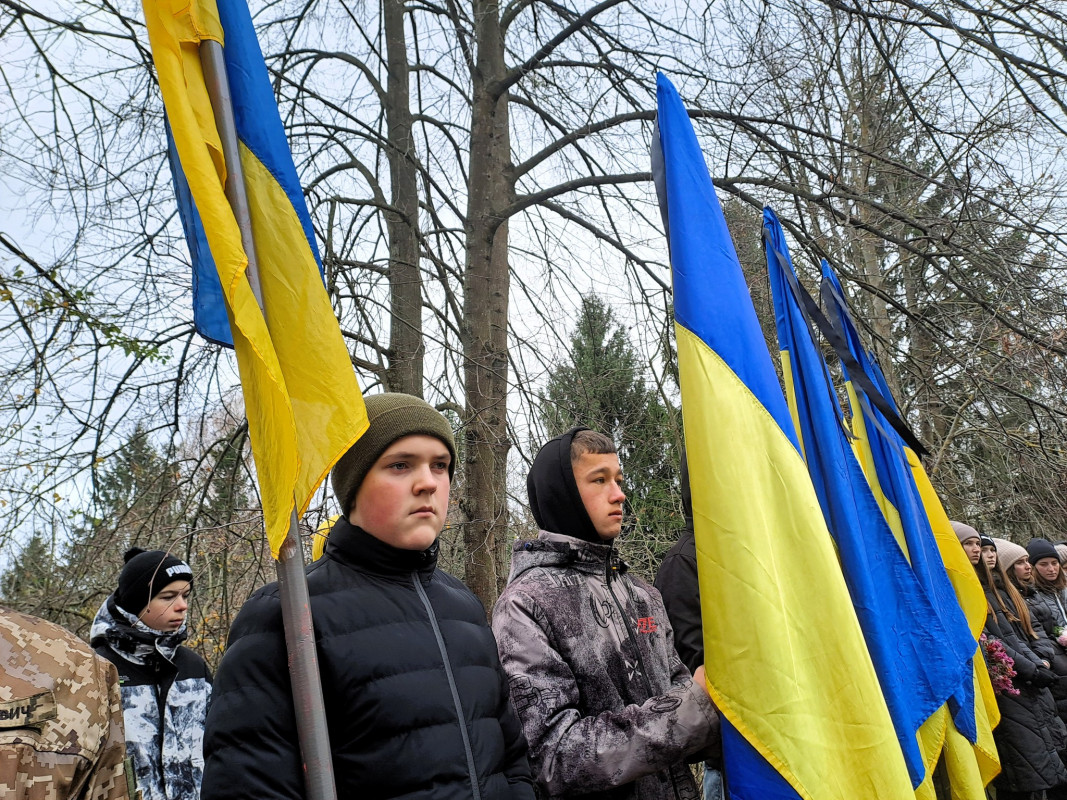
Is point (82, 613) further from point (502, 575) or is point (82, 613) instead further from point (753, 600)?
point (753, 600)

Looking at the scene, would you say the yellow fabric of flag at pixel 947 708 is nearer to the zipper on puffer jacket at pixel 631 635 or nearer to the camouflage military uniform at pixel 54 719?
the zipper on puffer jacket at pixel 631 635

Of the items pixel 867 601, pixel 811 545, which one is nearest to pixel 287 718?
pixel 811 545

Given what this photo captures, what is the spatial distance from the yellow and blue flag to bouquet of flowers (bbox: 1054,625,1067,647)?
2947 mm

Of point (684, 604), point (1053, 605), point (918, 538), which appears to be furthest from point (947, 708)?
point (1053, 605)

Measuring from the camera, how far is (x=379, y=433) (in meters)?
1.95

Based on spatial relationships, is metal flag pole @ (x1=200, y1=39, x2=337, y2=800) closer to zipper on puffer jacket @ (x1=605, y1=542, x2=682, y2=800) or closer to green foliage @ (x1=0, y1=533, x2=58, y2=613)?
zipper on puffer jacket @ (x1=605, y1=542, x2=682, y2=800)

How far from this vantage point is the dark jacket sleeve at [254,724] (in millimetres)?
1532

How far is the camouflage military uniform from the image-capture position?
1.17 m

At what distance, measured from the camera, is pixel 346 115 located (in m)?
5.29

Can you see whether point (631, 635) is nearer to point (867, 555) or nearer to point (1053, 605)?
point (867, 555)

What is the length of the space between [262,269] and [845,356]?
2.12 metres

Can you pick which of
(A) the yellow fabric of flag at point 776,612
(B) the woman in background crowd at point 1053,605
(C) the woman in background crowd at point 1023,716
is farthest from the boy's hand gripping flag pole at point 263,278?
(B) the woman in background crowd at point 1053,605

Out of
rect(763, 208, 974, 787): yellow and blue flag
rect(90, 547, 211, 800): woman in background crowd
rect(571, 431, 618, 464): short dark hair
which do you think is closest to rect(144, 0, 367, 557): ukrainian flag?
rect(571, 431, 618, 464): short dark hair

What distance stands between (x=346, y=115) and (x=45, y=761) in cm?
474
